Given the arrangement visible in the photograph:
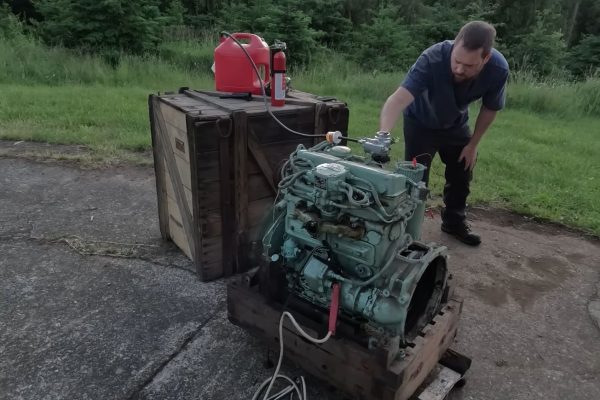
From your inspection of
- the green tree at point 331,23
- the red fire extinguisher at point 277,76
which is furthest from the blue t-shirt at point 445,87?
the green tree at point 331,23

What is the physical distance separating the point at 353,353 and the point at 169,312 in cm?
127

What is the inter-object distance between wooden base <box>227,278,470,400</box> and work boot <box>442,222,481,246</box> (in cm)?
151

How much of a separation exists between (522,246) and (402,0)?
15.3 m

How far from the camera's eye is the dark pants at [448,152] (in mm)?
3454

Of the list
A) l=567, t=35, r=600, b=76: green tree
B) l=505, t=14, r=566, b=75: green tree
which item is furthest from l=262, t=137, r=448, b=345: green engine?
l=567, t=35, r=600, b=76: green tree

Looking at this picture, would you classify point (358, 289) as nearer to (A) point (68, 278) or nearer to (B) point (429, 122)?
(B) point (429, 122)

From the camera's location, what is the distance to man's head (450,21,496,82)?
264cm

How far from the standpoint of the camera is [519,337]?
2727mm

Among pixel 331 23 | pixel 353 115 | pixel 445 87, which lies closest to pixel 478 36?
pixel 445 87

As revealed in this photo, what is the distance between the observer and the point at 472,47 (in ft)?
8.71

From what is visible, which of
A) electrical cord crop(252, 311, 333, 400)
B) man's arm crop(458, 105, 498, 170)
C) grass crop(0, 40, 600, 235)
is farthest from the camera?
grass crop(0, 40, 600, 235)

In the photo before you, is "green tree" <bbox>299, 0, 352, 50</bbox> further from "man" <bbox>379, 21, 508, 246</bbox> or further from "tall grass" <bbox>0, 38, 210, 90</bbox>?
"man" <bbox>379, 21, 508, 246</bbox>

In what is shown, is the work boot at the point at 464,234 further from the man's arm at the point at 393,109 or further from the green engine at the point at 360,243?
the green engine at the point at 360,243

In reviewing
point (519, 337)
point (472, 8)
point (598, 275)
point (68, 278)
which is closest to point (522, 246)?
point (598, 275)
